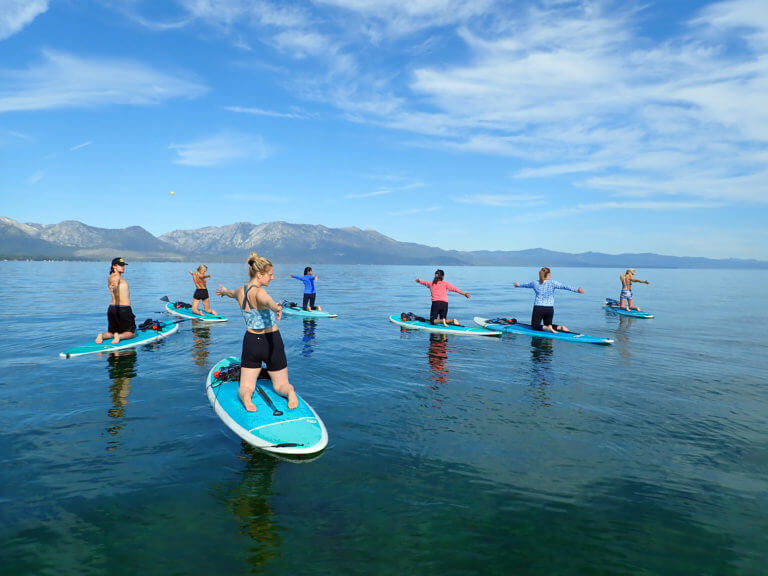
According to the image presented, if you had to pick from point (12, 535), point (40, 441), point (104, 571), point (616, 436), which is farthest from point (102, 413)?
point (616, 436)

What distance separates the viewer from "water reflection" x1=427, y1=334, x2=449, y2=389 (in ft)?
42.4

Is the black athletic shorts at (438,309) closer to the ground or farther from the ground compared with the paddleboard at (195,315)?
farther from the ground

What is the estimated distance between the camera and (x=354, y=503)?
6.23m

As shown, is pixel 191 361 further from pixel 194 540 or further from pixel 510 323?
pixel 510 323

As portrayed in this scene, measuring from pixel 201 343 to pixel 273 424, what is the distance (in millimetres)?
11341

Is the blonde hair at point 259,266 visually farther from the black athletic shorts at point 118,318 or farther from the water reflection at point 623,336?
the water reflection at point 623,336

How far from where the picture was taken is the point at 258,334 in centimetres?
838

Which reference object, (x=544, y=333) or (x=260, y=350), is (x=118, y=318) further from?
(x=544, y=333)

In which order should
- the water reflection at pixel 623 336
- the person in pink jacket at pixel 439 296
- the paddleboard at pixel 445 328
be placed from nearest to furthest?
the water reflection at pixel 623 336
the person in pink jacket at pixel 439 296
the paddleboard at pixel 445 328

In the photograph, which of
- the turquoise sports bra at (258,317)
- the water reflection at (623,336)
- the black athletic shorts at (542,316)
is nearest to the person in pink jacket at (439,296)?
the black athletic shorts at (542,316)

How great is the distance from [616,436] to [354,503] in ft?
19.5

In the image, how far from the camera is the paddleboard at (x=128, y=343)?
14.3 meters

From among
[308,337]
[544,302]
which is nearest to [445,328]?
[544,302]

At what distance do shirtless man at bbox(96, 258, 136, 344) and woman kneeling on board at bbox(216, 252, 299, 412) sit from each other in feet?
29.3
